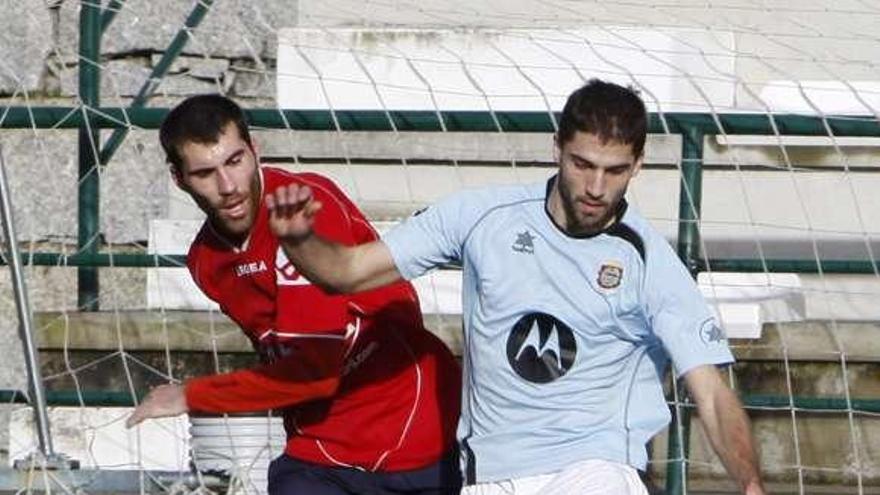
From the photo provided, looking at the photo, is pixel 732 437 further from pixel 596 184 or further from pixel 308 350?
pixel 308 350

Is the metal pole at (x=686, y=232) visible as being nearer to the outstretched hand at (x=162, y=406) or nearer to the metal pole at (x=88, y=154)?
the metal pole at (x=88, y=154)

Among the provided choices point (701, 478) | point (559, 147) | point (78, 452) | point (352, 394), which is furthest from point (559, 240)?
point (78, 452)

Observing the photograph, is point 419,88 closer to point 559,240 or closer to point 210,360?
point 210,360

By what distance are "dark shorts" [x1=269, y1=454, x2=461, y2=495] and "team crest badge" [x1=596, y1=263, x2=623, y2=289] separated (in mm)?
665

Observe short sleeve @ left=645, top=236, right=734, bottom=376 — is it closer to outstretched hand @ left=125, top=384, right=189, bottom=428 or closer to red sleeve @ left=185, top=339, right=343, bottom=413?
red sleeve @ left=185, top=339, right=343, bottom=413

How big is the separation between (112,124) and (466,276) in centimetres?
244

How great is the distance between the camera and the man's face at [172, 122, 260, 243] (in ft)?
17.7

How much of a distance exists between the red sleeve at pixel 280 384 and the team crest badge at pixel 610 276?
62cm

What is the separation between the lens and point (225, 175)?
5387mm

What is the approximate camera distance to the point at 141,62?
9734 mm

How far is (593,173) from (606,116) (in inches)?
5.2

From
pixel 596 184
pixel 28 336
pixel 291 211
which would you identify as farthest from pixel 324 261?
pixel 28 336

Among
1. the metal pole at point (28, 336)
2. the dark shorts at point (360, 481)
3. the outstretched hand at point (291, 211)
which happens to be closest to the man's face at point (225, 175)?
the outstretched hand at point (291, 211)

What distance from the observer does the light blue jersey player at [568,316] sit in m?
5.19
